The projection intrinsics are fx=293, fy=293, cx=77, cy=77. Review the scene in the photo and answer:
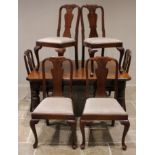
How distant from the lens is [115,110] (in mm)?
3088

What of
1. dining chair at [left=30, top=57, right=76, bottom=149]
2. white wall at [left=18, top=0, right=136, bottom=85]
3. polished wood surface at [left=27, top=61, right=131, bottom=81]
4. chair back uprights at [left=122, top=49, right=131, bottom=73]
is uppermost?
white wall at [left=18, top=0, right=136, bottom=85]

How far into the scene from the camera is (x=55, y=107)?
126 inches

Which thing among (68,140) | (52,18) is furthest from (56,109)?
(52,18)

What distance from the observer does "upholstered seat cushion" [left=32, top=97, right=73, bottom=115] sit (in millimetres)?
3104

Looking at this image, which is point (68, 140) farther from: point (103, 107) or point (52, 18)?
point (52, 18)

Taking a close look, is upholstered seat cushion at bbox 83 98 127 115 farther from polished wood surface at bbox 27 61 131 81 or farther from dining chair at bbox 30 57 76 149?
polished wood surface at bbox 27 61 131 81

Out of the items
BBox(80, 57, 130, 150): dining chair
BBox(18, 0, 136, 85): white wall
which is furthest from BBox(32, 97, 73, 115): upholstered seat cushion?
BBox(18, 0, 136, 85): white wall

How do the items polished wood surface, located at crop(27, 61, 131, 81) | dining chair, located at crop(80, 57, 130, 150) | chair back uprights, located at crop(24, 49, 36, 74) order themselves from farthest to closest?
1. chair back uprights, located at crop(24, 49, 36, 74)
2. polished wood surface, located at crop(27, 61, 131, 81)
3. dining chair, located at crop(80, 57, 130, 150)

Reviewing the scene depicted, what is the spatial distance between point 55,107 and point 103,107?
1.71 ft

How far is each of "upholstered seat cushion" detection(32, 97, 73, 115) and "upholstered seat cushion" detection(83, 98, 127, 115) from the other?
201 mm

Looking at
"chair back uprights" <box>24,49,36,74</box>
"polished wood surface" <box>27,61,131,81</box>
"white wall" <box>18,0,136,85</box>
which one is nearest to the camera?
"polished wood surface" <box>27,61,131,81</box>

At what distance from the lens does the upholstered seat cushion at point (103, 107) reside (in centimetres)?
305
